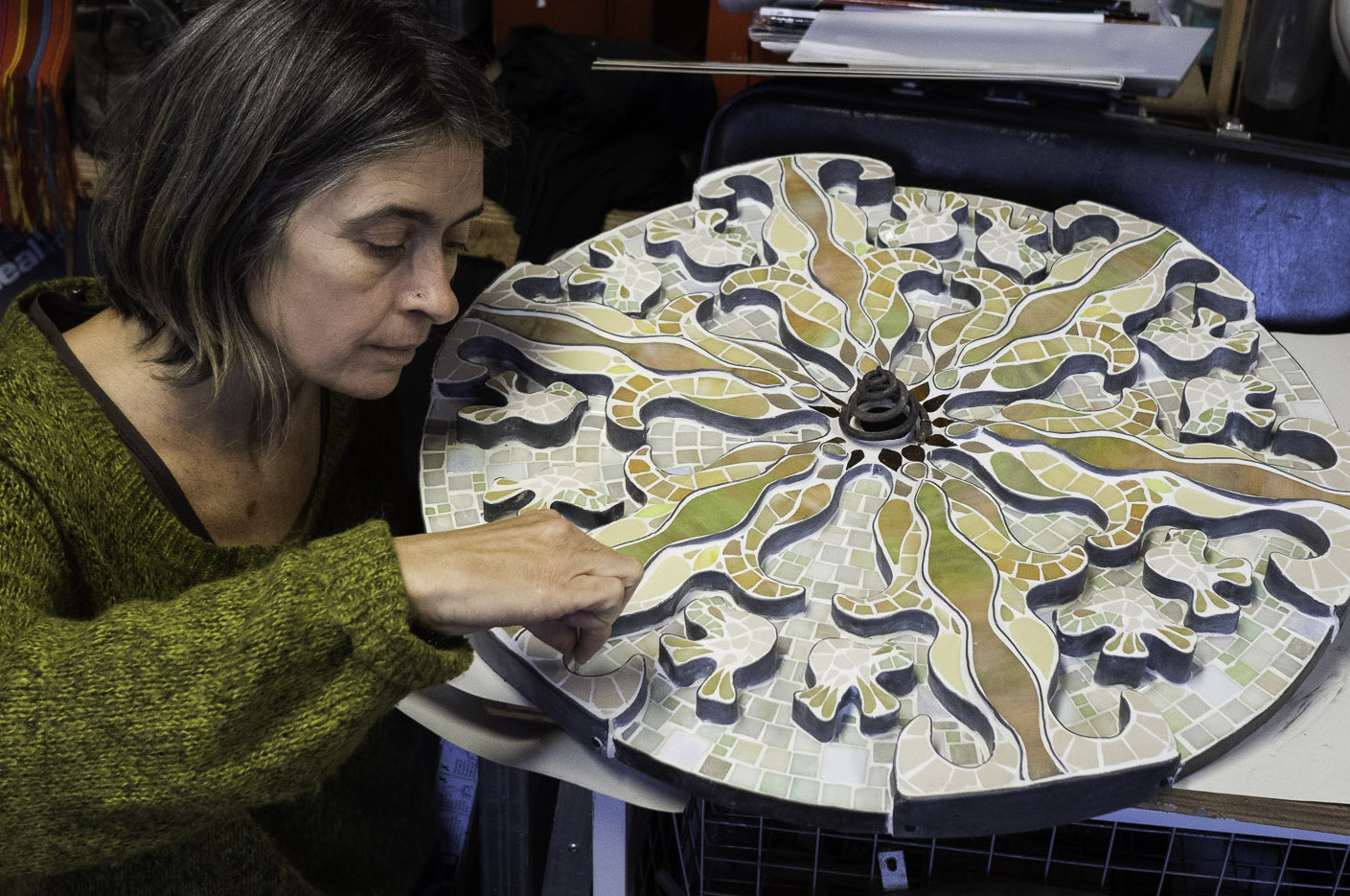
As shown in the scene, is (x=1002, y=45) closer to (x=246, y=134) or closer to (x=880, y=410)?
(x=880, y=410)

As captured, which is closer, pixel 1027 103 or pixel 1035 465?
pixel 1035 465

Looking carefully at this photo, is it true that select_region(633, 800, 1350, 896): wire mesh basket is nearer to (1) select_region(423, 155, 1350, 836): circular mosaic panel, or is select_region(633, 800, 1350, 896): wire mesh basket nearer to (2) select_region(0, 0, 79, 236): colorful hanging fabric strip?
(1) select_region(423, 155, 1350, 836): circular mosaic panel

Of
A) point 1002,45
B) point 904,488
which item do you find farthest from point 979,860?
point 1002,45

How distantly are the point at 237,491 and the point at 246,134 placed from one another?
14.8 inches

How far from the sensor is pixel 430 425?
1.28m

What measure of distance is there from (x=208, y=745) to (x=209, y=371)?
38cm

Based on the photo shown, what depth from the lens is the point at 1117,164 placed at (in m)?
1.62

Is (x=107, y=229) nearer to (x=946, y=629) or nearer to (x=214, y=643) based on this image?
(x=214, y=643)

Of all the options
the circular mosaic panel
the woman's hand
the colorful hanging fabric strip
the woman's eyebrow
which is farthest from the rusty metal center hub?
the colorful hanging fabric strip

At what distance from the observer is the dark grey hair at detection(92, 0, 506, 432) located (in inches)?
41.3

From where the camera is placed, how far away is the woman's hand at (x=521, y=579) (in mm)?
970

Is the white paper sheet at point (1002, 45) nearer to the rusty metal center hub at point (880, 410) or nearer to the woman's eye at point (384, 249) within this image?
the rusty metal center hub at point (880, 410)

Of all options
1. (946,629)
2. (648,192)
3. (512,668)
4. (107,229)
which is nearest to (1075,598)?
(946,629)

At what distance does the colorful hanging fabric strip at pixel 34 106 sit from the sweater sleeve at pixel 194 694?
1.34 m
